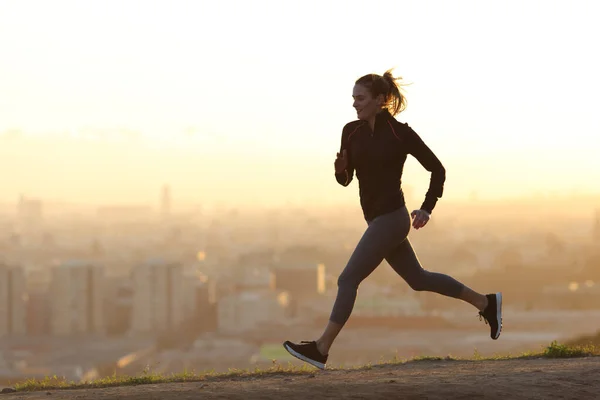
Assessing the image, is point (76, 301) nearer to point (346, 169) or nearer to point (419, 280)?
point (419, 280)

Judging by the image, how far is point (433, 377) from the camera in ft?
20.2

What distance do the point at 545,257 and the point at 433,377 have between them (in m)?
90.9

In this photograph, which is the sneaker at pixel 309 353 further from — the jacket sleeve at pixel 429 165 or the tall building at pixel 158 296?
the tall building at pixel 158 296

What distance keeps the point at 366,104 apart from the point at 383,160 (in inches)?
13.0

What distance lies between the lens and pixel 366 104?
6039 mm

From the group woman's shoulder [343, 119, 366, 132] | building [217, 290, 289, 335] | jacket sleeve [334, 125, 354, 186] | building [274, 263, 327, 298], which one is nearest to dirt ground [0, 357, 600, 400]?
jacket sleeve [334, 125, 354, 186]

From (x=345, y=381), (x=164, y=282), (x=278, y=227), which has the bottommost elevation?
(x=345, y=381)

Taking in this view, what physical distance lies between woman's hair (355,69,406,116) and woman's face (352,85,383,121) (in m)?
0.02

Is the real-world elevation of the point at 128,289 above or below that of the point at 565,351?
above

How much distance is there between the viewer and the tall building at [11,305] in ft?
237

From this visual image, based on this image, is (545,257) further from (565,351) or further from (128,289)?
(565,351)

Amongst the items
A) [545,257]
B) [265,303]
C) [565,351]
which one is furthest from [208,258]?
[565,351]

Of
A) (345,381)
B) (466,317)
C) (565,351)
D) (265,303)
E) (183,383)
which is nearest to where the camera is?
(345,381)

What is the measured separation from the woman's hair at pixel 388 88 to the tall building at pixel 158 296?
65.6 m
